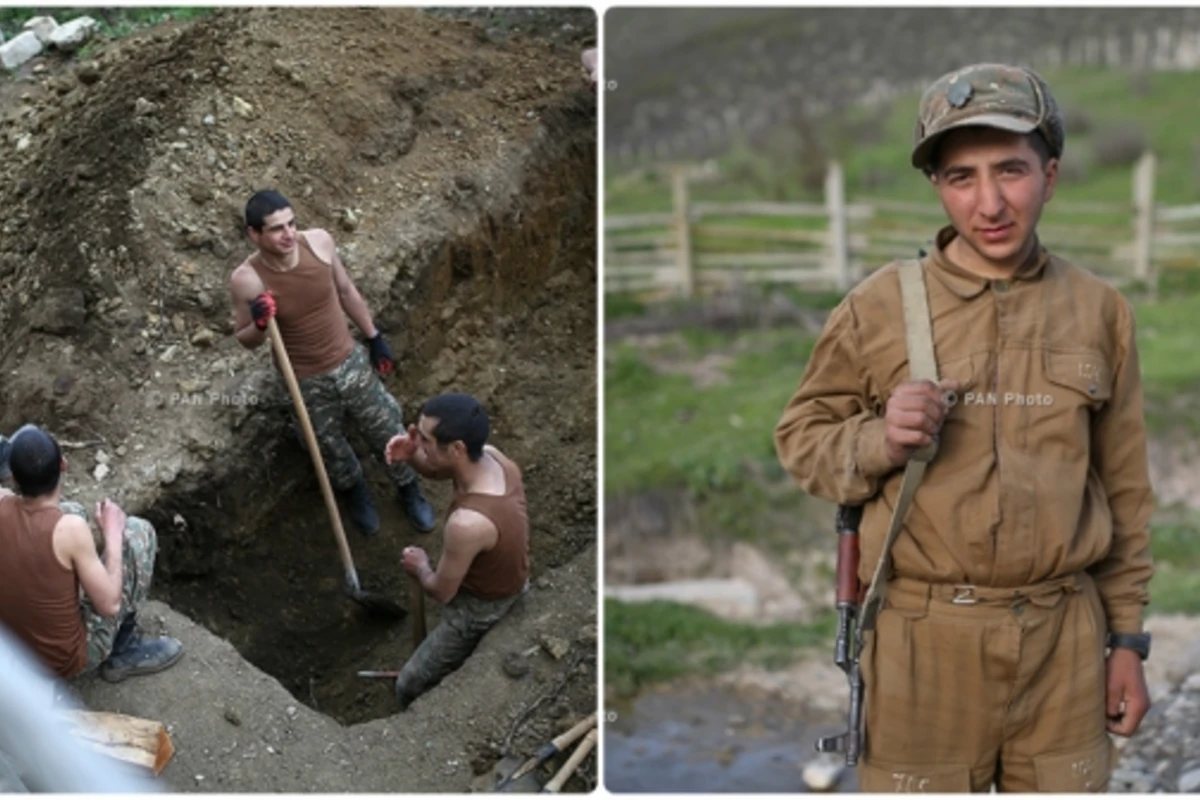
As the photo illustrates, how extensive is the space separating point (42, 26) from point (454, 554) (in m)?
1.84

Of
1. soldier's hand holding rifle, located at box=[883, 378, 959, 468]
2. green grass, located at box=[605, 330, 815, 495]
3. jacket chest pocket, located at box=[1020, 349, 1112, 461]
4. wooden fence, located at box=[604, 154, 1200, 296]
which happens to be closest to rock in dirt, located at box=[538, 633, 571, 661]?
soldier's hand holding rifle, located at box=[883, 378, 959, 468]

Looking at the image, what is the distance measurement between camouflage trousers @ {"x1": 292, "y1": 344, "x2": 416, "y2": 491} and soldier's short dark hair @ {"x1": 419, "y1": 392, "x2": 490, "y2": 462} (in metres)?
0.51

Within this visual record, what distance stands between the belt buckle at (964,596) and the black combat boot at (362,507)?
7.03 feet

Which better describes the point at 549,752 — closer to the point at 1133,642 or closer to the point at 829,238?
the point at 1133,642

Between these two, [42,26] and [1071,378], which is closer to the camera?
[1071,378]

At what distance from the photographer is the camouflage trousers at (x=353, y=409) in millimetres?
4457

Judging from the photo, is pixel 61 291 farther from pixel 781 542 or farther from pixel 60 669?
pixel 781 542

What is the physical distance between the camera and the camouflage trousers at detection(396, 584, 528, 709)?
4.25 metres

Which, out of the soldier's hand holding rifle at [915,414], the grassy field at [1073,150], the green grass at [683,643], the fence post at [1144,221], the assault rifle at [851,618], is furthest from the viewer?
the grassy field at [1073,150]

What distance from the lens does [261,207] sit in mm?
4242

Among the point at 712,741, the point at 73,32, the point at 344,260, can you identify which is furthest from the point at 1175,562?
the point at 73,32

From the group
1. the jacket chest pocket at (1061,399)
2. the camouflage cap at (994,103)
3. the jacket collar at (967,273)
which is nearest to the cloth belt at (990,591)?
the jacket chest pocket at (1061,399)

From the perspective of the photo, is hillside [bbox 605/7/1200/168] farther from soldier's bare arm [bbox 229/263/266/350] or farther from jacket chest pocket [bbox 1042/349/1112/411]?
jacket chest pocket [bbox 1042/349/1112/411]

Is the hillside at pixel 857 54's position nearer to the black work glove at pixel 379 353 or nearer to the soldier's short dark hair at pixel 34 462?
the black work glove at pixel 379 353
